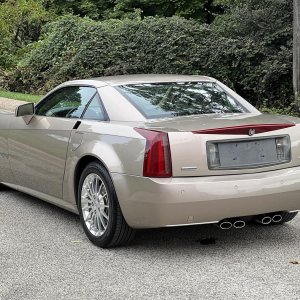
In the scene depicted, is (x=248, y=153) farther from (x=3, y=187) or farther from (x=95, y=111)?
(x=3, y=187)

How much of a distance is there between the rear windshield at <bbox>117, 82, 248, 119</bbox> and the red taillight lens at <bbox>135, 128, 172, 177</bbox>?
56 cm

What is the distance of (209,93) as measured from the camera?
5.77 m

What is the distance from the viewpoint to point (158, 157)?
456 cm

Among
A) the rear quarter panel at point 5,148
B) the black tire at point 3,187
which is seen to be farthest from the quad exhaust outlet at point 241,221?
the black tire at point 3,187

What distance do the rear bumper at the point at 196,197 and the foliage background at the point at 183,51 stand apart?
31.7ft

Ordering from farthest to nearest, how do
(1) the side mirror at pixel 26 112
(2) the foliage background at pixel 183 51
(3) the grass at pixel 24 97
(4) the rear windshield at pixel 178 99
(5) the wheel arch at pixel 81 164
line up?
(3) the grass at pixel 24 97, (2) the foliage background at pixel 183 51, (1) the side mirror at pixel 26 112, (4) the rear windshield at pixel 178 99, (5) the wheel arch at pixel 81 164

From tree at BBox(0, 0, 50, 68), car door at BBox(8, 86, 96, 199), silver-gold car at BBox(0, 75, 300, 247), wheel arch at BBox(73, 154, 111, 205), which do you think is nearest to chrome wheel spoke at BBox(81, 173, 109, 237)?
silver-gold car at BBox(0, 75, 300, 247)

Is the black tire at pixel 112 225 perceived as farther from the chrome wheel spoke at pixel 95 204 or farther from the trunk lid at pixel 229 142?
the trunk lid at pixel 229 142

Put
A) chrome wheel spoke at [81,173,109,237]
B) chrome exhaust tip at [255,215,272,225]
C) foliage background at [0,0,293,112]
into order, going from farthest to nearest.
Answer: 1. foliage background at [0,0,293,112]
2. chrome wheel spoke at [81,173,109,237]
3. chrome exhaust tip at [255,215,272,225]

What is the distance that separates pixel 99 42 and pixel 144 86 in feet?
47.4

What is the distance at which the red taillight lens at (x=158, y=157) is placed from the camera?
14.9 feet

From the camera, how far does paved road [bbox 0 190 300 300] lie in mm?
4047

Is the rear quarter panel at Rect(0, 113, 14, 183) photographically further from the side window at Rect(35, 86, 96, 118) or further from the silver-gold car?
the silver-gold car

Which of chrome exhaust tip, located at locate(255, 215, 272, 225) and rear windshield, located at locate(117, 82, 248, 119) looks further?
rear windshield, located at locate(117, 82, 248, 119)
